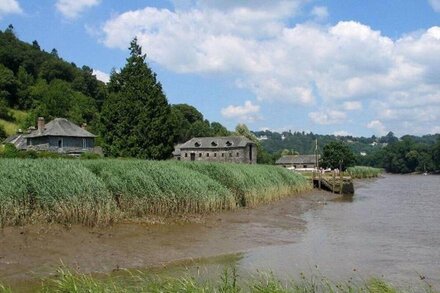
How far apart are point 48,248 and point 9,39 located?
161871 mm

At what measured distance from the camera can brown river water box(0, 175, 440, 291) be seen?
1305 cm

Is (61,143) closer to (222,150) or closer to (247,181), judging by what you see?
(222,150)

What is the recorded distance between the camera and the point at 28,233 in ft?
47.8

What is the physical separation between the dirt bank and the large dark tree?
28877 mm

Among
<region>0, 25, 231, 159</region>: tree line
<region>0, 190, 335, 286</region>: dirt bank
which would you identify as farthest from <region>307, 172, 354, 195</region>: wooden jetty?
<region>0, 190, 335, 286</region>: dirt bank

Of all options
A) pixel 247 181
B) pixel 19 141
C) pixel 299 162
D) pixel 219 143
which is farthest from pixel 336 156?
pixel 247 181

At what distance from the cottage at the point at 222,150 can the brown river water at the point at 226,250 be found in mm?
77490

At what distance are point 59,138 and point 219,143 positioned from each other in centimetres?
Result: 3787

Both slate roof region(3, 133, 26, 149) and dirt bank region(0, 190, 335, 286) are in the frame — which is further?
slate roof region(3, 133, 26, 149)

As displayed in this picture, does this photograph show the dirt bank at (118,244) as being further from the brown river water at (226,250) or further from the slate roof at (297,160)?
the slate roof at (297,160)

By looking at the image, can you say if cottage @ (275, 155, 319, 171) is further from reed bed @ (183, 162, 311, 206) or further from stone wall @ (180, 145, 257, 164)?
reed bed @ (183, 162, 311, 206)

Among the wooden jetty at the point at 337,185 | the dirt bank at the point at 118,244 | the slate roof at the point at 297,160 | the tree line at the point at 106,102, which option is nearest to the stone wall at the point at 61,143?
the tree line at the point at 106,102

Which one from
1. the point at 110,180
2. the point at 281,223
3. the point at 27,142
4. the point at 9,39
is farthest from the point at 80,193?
the point at 9,39

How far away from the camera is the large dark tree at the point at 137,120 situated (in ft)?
161
